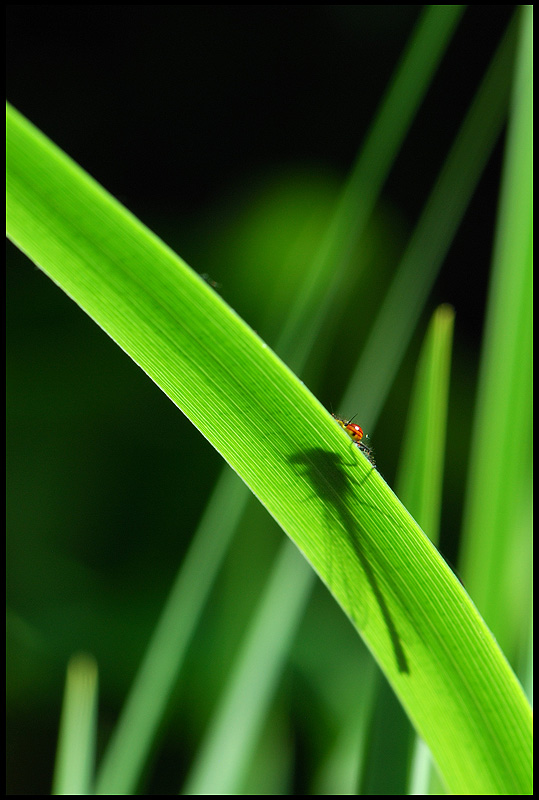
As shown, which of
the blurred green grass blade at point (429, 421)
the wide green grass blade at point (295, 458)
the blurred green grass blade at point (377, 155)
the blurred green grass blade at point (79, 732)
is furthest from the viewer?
the blurred green grass blade at point (377, 155)

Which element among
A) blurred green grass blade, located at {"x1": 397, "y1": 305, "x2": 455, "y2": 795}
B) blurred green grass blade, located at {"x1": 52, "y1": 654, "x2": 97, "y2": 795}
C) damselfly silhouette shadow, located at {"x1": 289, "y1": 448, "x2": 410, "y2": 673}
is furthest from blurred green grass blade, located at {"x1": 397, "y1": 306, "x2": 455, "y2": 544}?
blurred green grass blade, located at {"x1": 52, "y1": 654, "x2": 97, "y2": 795}

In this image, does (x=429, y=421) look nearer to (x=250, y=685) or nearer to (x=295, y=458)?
(x=295, y=458)

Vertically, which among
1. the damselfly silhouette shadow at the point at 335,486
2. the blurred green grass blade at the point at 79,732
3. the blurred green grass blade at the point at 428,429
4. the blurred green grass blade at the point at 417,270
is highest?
the blurred green grass blade at the point at 417,270

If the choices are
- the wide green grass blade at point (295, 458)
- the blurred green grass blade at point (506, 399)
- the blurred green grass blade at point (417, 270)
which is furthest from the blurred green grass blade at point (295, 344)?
the wide green grass blade at point (295, 458)

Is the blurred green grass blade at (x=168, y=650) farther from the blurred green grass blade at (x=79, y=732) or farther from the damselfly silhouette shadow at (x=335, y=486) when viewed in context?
the damselfly silhouette shadow at (x=335, y=486)

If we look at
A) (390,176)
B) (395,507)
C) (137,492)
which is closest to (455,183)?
(395,507)

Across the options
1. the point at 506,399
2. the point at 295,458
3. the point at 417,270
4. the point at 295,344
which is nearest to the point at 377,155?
the point at 417,270

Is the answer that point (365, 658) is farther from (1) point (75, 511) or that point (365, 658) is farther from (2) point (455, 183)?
(2) point (455, 183)
